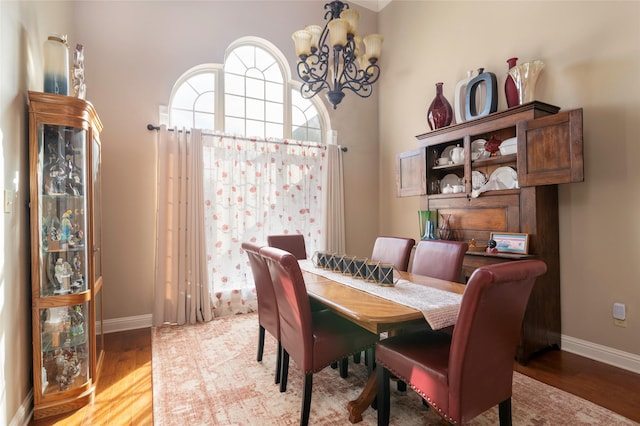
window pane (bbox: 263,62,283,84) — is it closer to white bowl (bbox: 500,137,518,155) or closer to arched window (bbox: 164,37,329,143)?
arched window (bbox: 164,37,329,143)

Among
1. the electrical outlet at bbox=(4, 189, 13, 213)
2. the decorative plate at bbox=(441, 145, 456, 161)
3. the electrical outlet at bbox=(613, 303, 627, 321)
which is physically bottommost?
the electrical outlet at bbox=(613, 303, 627, 321)

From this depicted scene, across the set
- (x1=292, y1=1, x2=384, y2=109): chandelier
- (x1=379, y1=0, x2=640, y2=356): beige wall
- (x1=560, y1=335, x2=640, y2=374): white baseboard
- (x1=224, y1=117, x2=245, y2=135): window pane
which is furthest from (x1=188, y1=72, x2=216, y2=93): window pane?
(x1=560, y1=335, x2=640, y2=374): white baseboard

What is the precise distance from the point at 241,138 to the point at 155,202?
114 centimetres

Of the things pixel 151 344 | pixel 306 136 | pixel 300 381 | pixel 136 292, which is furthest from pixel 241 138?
pixel 300 381

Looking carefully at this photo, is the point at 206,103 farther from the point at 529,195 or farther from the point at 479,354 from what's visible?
the point at 479,354

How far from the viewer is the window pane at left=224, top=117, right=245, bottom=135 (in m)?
3.94

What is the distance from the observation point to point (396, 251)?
9.33ft

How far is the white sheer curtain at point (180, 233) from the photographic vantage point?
→ 3.39 m

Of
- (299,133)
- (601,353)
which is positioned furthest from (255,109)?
(601,353)

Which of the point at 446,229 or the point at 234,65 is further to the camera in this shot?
the point at 234,65

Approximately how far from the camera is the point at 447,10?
379 cm

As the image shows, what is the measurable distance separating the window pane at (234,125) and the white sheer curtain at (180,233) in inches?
18.6

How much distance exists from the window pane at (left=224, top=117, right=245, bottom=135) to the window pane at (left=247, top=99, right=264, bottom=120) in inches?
5.8

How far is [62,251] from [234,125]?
235 cm
